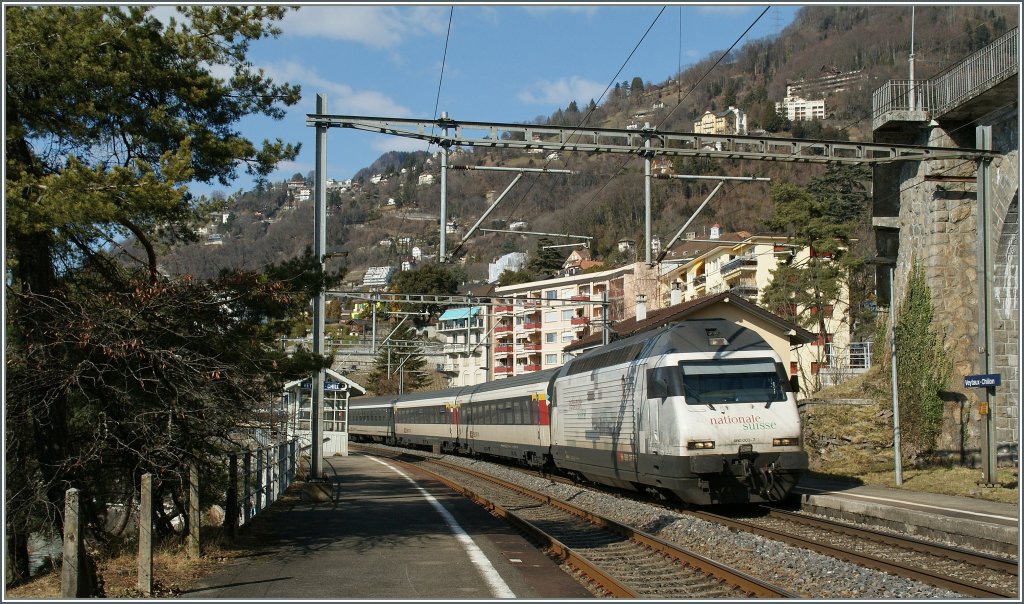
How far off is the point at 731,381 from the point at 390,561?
306 inches

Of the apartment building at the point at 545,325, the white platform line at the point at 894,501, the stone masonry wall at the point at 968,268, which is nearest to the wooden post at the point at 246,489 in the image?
the white platform line at the point at 894,501

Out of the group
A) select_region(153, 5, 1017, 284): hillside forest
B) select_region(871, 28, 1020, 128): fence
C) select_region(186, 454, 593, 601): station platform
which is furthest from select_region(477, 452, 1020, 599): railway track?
select_region(153, 5, 1017, 284): hillside forest

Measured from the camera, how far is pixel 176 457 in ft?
34.2

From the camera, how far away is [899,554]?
1219cm

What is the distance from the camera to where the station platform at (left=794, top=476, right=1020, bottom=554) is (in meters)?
12.9

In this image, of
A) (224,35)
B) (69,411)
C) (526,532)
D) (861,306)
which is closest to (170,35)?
(224,35)

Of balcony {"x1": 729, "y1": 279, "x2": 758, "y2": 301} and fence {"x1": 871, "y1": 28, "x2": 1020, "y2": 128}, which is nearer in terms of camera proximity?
fence {"x1": 871, "y1": 28, "x2": 1020, "y2": 128}

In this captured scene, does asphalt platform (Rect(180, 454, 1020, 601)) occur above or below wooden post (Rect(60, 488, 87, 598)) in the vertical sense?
below

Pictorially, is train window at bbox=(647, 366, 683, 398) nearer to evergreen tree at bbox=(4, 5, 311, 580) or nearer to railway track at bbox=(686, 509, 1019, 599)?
railway track at bbox=(686, 509, 1019, 599)

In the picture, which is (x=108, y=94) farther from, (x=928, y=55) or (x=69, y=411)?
(x=928, y=55)

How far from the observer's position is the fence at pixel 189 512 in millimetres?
8258

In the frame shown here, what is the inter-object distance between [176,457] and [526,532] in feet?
18.9

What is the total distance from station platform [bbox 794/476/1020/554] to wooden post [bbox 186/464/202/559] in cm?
1006

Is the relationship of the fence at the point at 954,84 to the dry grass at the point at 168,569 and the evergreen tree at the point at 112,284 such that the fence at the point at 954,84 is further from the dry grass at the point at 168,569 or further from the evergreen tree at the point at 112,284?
the dry grass at the point at 168,569
